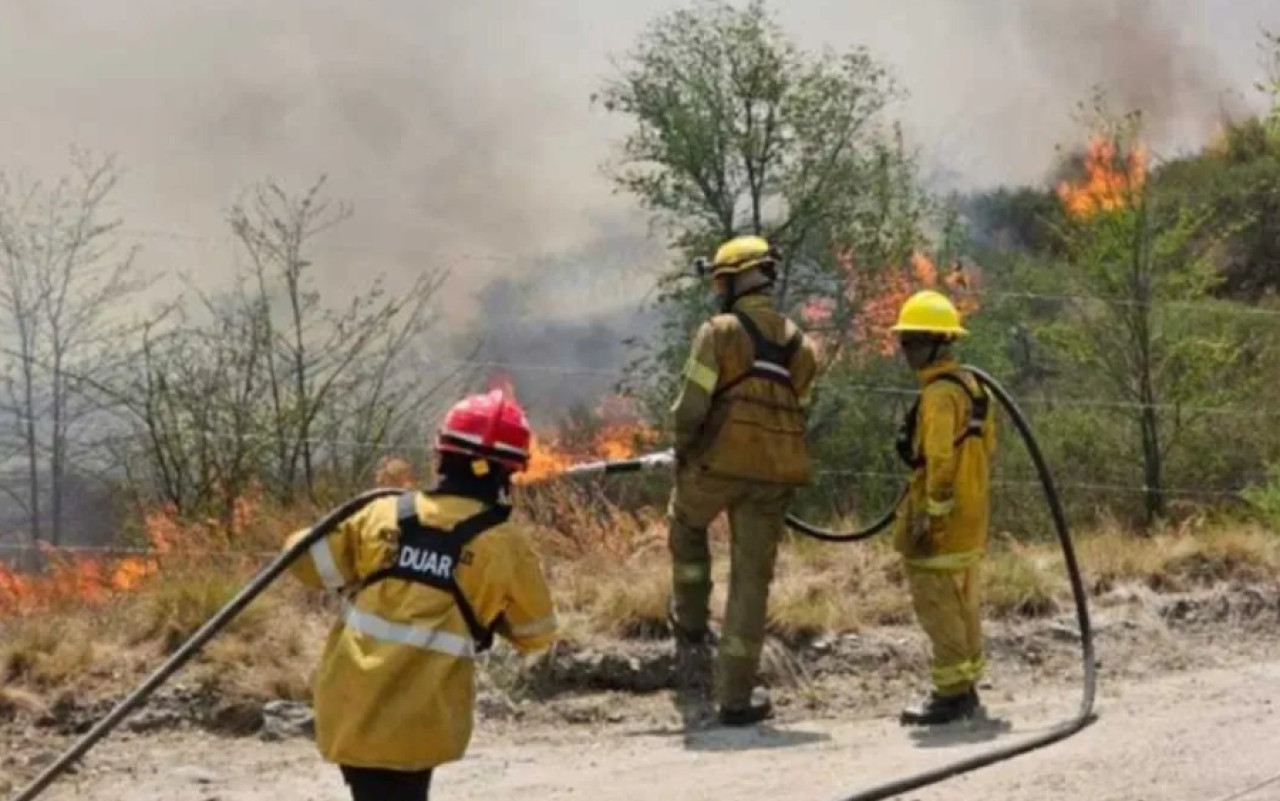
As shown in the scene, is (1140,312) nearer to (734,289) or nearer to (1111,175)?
(1111,175)

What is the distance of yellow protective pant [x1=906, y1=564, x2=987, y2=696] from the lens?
7.02 meters

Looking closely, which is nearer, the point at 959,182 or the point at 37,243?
the point at 37,243

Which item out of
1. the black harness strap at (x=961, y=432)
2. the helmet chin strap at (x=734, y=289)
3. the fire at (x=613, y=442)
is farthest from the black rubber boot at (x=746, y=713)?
the fire at (x=613, y=442)

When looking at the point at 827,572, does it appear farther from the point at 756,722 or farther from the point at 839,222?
the point at 839,222

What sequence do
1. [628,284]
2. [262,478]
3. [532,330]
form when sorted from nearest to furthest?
[262,478]
[628,284]
[532,330]

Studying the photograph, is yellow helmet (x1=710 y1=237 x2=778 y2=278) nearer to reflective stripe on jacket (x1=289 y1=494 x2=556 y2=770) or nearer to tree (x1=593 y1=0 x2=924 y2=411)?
reflective stripe on jacket (x1=289 y1=494 x2=556 y2=770)

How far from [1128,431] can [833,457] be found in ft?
13.0

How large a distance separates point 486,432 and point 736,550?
3.09m

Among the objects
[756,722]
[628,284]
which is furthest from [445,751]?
[628,284]

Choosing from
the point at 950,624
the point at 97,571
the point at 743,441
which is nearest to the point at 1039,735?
the point at 950,624

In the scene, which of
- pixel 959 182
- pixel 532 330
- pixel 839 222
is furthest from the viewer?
pixel 959 182

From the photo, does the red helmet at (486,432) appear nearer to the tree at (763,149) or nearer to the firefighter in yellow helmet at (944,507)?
the firefighter in yellow helmet at (944,507)

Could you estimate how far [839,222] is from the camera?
29.5m

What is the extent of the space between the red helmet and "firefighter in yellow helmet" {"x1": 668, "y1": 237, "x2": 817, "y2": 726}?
2.78m
